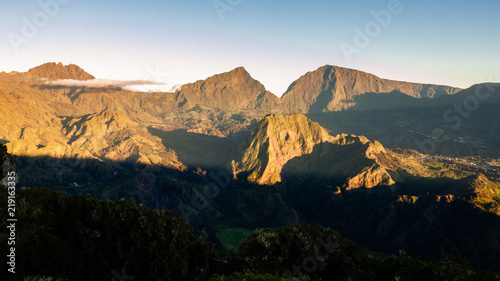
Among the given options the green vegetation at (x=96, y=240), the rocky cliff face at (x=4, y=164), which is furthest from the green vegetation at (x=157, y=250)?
the rocky cliff face at (x=4, y=164)

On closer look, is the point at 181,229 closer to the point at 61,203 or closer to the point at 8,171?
the point at 61,203

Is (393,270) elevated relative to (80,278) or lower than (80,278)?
lower

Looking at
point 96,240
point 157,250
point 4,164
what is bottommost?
point 157,250

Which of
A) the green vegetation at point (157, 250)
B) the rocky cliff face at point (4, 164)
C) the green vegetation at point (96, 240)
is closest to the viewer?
the green vegetation at point (96, 240)

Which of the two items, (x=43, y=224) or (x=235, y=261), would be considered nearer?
(x=43, y=224)

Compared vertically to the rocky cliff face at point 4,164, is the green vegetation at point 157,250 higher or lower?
lower

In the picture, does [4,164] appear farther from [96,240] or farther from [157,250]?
[157,250]

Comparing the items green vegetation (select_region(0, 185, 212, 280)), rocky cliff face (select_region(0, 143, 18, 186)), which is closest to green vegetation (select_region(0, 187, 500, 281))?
green vegetation (select_region(0, 185, 212, 280))

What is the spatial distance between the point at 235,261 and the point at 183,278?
1271 centimetres

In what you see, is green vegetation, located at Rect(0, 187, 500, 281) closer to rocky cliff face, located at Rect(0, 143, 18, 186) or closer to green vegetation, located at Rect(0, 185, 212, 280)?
green vegetation, located at Rect(0, 185, 212, 280)

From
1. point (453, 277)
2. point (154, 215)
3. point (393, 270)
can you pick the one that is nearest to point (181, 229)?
point (154, 215)

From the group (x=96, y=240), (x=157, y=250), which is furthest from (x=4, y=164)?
(x=157, y=250)

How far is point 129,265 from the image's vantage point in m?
62.4

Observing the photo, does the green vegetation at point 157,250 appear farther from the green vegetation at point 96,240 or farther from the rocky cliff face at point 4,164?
the rocky cliff face at point 4,164
